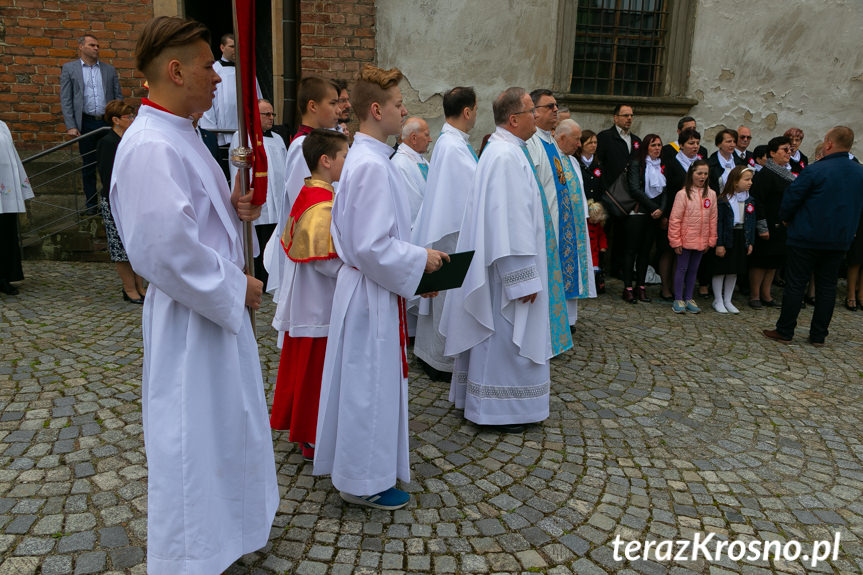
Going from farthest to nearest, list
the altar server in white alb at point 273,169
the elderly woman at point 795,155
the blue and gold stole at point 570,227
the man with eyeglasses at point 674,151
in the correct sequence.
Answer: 1. the elderly woman at point 795,155
2. the man with eyeglasses at point 674,151
3. the altar server in white alb at point 273,169
4. the blue and gold stole at point 570,227

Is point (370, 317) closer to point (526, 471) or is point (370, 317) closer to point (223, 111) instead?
point (526, 471)

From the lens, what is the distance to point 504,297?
4.03 metres

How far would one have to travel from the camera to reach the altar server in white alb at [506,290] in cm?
392

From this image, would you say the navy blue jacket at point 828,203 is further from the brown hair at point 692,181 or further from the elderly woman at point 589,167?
the elderly woman at point 589,167

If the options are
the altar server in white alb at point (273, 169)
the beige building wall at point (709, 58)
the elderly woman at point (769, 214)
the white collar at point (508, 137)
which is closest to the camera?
the white collar at point (508, 137)

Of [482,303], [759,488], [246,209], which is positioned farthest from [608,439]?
[246,209]

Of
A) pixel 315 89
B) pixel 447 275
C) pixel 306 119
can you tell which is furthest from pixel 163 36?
pixel 306 119

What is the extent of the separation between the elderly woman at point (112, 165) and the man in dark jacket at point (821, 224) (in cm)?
651

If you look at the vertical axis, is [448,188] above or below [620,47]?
below

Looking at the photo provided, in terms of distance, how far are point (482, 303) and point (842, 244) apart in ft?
14.1

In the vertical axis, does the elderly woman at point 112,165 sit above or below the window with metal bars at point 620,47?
below

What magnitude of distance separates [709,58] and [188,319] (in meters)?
9.80

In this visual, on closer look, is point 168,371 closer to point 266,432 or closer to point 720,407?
point 266,432

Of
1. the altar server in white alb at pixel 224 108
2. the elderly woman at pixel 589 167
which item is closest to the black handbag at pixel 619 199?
the elderly woman at pixel 589 167
